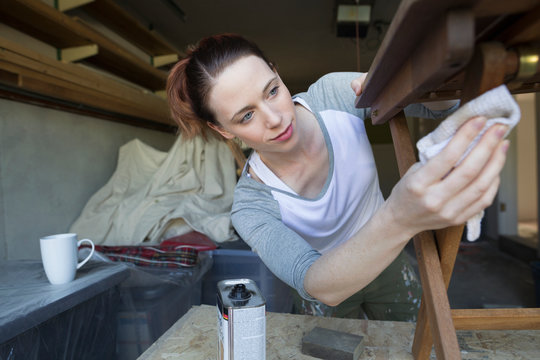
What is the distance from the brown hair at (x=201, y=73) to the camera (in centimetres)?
87

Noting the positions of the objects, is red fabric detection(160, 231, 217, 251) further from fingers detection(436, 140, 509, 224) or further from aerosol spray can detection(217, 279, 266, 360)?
fingers detection(436, 140, 509, 224)

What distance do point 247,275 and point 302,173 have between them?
3.26ft

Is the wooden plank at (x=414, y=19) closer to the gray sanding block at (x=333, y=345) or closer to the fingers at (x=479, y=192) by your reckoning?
the fingers at (x=479, y=192)

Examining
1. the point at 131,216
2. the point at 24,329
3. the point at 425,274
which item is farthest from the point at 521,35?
the point at 131,216

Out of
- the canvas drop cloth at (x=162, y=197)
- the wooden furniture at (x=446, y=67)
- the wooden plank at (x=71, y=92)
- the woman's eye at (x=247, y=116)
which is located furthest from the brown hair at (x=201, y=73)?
the wooden plank at (x=71, y=92)

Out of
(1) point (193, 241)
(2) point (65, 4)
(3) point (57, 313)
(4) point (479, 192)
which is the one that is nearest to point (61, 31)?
(2) point (65, 4)

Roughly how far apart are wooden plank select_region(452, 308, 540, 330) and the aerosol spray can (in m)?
0.38

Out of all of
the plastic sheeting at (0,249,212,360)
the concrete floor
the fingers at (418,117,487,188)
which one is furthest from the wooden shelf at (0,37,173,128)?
the concrete floor

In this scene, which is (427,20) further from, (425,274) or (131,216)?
(131,216)

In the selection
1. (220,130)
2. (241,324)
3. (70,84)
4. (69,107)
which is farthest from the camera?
(69,107)

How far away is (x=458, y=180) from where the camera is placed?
426 mm

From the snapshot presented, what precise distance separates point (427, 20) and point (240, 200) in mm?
649

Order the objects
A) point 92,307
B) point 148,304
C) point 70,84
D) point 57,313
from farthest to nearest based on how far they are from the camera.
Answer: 1. point 70,84
2. point 148,304
3. point 92,307
4. point 57,313

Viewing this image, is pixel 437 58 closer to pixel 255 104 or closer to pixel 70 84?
pixel 255 104
